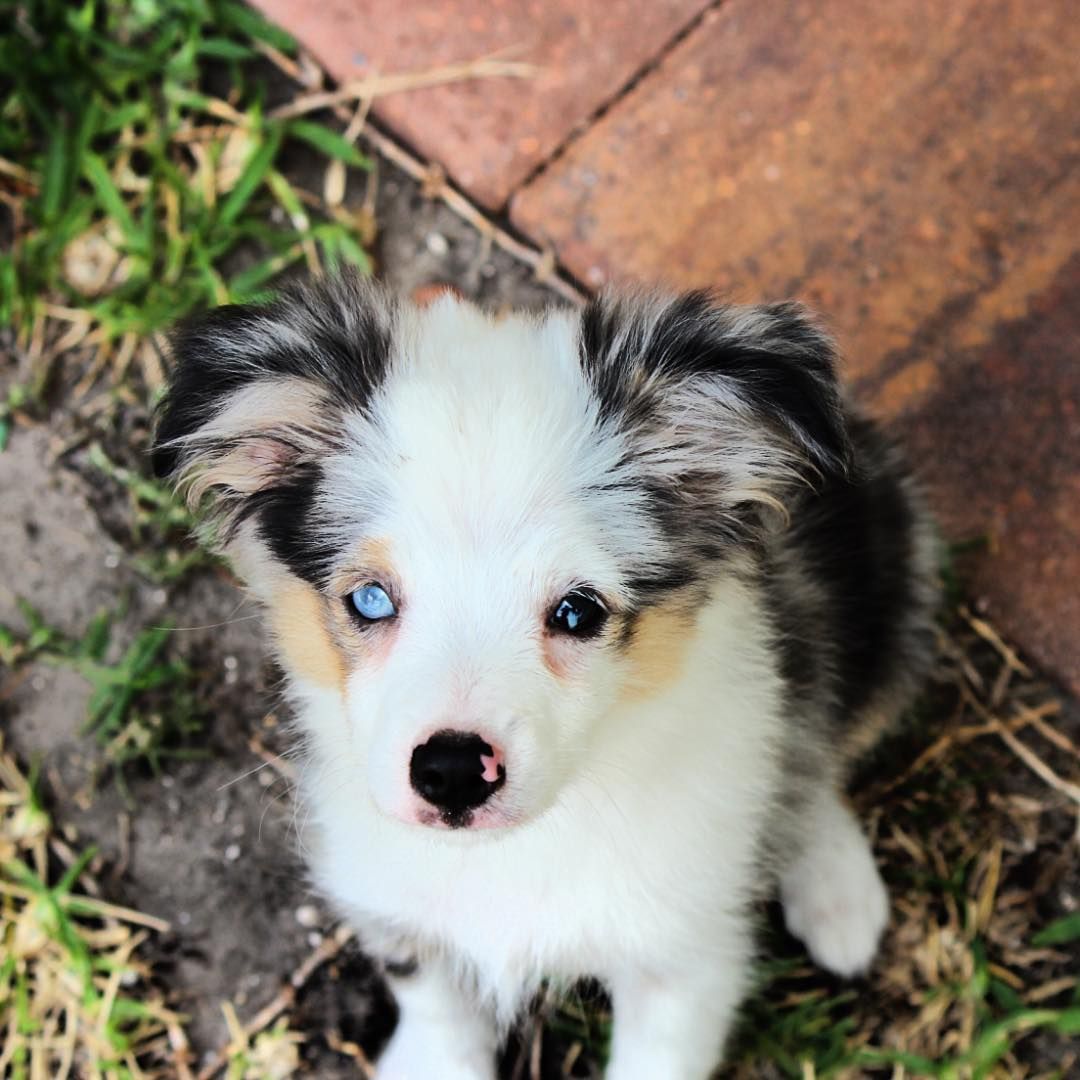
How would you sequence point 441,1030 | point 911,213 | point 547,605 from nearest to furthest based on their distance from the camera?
point 547,605 → point 441,1030 → point 911,213

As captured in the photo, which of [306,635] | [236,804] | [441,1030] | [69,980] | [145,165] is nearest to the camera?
[306,635]

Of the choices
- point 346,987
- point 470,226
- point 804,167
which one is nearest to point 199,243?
point 470,226

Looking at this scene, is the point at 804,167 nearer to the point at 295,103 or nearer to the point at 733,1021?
the point at 295,103

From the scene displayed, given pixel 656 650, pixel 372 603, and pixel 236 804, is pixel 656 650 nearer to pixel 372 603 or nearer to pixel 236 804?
pixel 372 603

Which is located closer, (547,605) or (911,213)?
(547,605)

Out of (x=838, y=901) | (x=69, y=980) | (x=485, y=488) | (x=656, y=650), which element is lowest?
(x=69, y=980)

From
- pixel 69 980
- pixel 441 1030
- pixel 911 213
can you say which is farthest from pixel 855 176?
pixel 69 980

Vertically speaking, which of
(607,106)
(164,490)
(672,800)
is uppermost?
(607,106)
